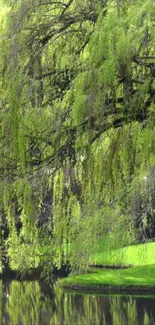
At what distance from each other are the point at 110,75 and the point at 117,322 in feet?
41.2

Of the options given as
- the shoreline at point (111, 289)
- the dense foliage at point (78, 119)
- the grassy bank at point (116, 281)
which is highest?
the dense foliage at point (78, 119)

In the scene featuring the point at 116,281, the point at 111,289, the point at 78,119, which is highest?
the point at 78,119

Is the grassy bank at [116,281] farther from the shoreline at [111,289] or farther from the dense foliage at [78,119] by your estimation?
the dense foliage at [78,119]

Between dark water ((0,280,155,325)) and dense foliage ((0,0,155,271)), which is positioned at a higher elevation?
dense foliage ((0,0,155,271))

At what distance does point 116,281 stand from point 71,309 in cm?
292

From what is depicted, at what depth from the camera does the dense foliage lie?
686cm

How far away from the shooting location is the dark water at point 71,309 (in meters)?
18.7

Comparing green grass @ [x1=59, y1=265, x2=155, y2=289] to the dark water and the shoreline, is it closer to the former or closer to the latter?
the shoreline

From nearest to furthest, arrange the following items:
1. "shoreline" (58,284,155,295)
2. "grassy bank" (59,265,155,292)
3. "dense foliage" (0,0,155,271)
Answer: "dense foliage" (0,0,155,271) → "shoreline" (58,284,155,295) → "grassy bank" (59,265,155,292)

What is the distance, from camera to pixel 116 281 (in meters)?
22.9

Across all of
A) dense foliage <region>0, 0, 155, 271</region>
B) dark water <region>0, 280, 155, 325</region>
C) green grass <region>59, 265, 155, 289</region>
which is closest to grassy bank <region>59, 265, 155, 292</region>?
green grass <region>59, 265, 155, 289</region>

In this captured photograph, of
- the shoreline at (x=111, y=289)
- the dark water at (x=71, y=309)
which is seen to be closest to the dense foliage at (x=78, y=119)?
the dark water at (x=71, y=309)

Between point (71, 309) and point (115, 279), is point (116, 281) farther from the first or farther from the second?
point (71, 309)

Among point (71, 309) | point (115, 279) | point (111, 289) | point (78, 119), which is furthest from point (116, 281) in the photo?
point (78, 119)
